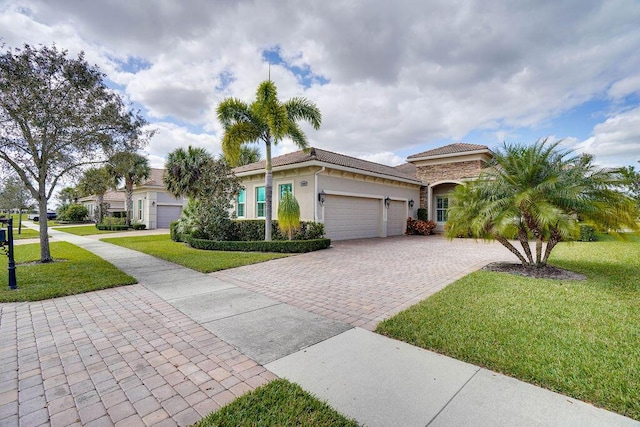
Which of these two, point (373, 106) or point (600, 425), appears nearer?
point (600, 425)

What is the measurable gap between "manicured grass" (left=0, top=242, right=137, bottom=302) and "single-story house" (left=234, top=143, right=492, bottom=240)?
26.1 feet

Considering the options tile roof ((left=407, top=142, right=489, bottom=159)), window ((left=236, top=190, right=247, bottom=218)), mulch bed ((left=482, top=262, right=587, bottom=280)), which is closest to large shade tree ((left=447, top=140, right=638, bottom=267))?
mulch bed ((left=482, top=262, right=587, bottom=280))

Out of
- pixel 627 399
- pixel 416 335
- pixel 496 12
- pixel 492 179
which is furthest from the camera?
pixel 496 12

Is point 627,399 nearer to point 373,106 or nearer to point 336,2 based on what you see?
point 336,2

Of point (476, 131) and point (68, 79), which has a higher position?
point (476, 131)

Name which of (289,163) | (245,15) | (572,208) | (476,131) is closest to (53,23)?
(245,15)

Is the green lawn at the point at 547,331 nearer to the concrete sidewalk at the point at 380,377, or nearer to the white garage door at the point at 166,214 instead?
the concrete sidewalk at the point at 380,377

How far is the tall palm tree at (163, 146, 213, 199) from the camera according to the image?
19.9m

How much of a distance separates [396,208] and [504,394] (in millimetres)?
16371

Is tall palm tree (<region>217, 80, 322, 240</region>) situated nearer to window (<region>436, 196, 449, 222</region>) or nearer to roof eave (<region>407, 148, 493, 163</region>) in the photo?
roof eave (<region>407, 148, 493, 163</region>)

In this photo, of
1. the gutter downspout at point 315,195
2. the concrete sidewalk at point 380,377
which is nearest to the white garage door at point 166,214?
the gutter downspout at point 315,195

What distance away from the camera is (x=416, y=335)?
3.50 m

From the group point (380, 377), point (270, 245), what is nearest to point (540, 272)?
point (380, 377)

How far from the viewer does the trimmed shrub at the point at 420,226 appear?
1834cm
